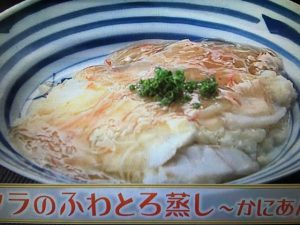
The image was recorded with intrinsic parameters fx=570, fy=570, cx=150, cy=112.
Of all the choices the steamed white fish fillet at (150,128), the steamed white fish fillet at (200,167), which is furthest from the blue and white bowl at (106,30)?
the steamed white fish fillet at (200,167)

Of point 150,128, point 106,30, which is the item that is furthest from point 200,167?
point 106,30

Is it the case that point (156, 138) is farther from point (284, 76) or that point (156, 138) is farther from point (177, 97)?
point (284, 76)

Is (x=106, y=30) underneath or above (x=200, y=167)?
above

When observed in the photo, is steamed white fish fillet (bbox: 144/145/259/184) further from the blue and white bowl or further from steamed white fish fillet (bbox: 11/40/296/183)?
the blue and white bowl

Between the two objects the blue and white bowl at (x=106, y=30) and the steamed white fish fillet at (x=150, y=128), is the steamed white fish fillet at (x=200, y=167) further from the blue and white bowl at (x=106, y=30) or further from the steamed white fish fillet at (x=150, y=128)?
the blue and white bowl at (x=106, y=30)

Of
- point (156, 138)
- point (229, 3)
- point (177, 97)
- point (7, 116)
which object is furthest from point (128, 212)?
point (229, 3)

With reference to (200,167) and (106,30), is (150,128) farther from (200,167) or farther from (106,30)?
(106,30)

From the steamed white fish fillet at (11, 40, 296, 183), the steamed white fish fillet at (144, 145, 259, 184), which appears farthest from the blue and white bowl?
the steamed white fish fillet at (144, 145, 259, 184)
